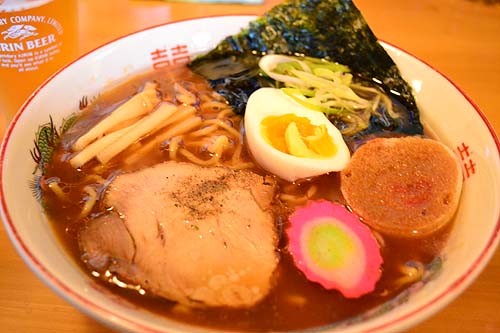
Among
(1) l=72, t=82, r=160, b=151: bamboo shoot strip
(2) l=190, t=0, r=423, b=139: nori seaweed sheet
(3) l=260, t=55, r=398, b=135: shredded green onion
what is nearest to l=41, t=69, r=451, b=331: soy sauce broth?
(1) l=72, t=82, r=160, b=151: bamboo shoot strip

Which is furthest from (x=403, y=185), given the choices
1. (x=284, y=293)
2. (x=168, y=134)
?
(x=168, y=134)

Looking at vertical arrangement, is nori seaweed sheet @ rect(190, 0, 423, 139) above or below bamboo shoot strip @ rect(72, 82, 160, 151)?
above

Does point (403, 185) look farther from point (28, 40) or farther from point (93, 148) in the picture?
point (28, 40)

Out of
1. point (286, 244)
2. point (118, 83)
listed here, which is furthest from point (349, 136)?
point (118, 83)

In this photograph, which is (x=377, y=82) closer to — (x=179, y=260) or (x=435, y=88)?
(x=435, y=88)

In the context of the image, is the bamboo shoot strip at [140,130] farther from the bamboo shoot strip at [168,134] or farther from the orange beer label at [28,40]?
the orange beer label at [28,40]

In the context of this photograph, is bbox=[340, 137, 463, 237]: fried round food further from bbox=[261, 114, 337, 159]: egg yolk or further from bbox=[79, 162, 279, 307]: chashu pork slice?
bbox=[79, 162, 279, 307]: chashu pork slice
